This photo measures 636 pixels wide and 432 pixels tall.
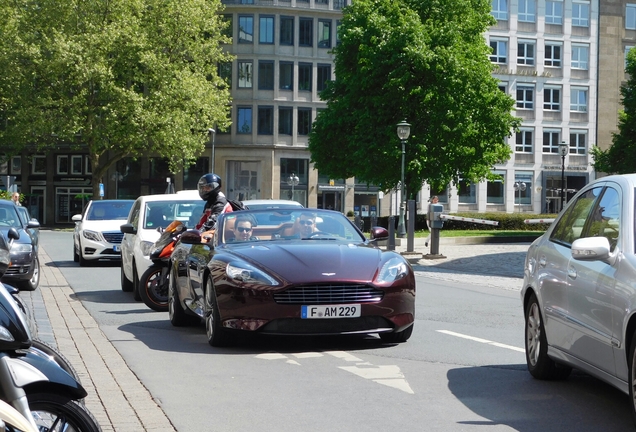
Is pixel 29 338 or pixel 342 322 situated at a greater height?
pixel 29 338

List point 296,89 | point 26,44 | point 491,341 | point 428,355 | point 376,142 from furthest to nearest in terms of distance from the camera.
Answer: point 296,89 → point 26,44 → point 376,142 → point 491,341 → point 428,355

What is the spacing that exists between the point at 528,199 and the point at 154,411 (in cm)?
7541

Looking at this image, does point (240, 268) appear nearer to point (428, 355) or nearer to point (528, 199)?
point (428, 355)

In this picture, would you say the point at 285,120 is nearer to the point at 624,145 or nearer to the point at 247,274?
the point at 624,145

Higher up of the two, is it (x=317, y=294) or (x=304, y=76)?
(x=304, y=76)

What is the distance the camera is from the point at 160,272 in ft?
49.6

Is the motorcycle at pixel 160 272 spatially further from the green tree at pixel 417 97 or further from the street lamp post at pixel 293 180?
the street lamp post at pixel 293 180

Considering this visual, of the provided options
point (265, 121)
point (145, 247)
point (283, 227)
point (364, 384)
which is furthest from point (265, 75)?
point (364, 384)

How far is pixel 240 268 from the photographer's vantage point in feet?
34.0

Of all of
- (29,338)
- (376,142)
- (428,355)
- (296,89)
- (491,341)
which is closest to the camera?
(29,338)

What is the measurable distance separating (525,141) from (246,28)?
21.5 m

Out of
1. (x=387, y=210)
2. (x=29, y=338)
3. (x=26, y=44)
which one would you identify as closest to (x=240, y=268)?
(x=29, y=338)

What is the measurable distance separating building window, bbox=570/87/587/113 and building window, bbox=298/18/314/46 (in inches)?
768

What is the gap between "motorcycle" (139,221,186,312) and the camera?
14781 millimetres
